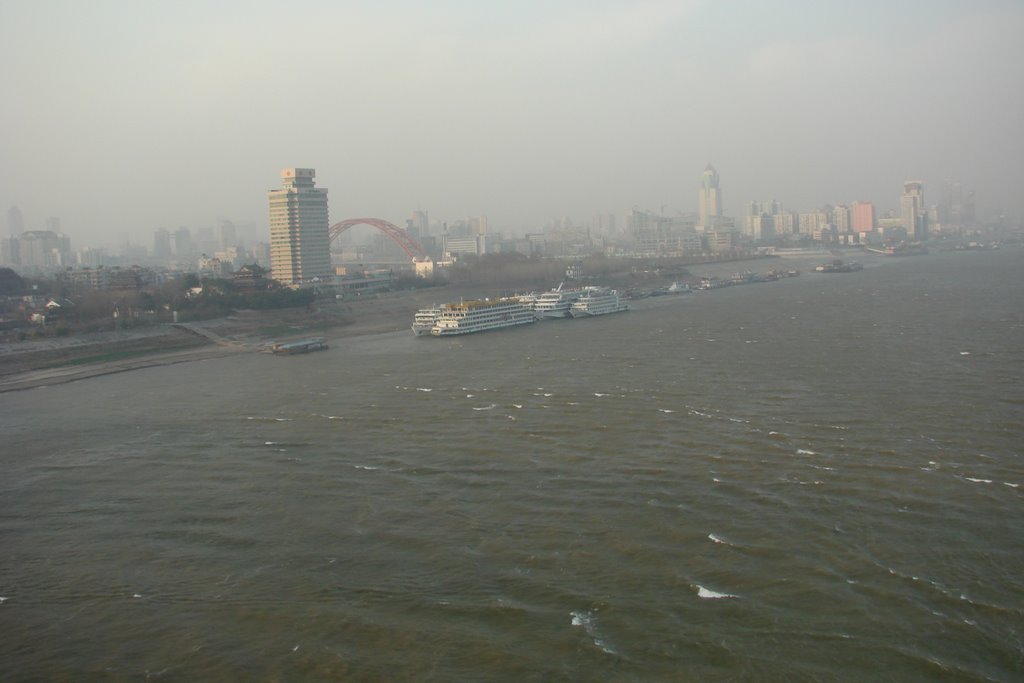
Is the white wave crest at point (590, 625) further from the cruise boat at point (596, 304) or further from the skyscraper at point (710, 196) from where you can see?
the skyscraper at point (710, 196)

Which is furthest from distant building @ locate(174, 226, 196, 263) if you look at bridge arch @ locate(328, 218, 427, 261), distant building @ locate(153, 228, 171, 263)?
bridge arch @ locate(328, 218, 427, 261)

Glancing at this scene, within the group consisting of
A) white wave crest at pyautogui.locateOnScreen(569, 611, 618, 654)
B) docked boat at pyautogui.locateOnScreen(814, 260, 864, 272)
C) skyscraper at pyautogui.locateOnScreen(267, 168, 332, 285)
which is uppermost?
skyscraper at pyautogui.locateOnScreen(267, 168, 332, 285)

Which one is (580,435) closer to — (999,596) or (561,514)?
(561,514)

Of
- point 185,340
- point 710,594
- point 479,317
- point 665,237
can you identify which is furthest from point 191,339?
point 665,237

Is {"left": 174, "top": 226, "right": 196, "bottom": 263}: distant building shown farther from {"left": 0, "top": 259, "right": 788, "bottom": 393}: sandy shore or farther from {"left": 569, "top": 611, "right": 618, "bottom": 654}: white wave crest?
{"left": 569, "top": 611, "right": 618, "bottom": 654}: white wave crest

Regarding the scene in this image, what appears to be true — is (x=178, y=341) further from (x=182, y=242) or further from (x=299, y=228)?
(x=182, y=242)
